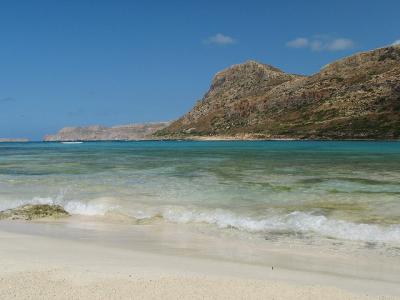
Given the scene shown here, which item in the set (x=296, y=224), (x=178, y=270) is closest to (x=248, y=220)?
(x=296, y=224)

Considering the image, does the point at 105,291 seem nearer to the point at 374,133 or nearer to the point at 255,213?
the point at 255,213

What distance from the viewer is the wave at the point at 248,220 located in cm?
1415

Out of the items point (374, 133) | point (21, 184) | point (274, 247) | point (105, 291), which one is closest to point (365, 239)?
point (274, 247)

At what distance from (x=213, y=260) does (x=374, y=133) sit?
188747mm

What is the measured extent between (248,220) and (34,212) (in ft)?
30.9

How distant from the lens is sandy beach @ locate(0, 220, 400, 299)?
8.22 meters

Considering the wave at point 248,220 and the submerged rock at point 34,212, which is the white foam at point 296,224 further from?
the submerged rock at point 34,212

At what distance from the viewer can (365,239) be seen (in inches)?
533

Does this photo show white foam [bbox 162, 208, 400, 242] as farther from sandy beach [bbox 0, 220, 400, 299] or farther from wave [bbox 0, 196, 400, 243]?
sandy beach [bbox 0, 220, 400, 299]

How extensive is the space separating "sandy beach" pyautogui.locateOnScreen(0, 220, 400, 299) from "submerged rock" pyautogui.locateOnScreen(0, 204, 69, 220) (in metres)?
4.28

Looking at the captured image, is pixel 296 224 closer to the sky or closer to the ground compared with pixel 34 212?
closer to the ground

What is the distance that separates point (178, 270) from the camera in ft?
31.8

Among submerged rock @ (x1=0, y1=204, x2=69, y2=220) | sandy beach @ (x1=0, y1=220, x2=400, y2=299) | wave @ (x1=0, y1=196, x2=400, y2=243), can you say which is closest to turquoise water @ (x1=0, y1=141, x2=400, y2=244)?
wave @ (x1=0, y1=196, x2=400, y2=243)

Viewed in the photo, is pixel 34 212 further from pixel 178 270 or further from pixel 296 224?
pixel 178 270
